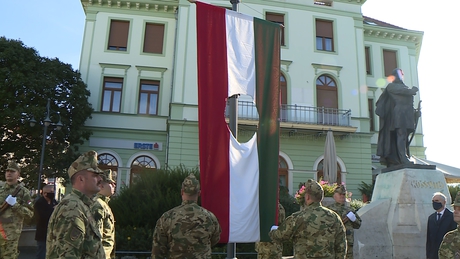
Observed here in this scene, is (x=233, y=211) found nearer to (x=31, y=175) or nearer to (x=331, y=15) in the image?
(x=31, y=175)

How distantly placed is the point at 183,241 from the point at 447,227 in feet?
13.1

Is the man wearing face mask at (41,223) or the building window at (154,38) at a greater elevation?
the building window at (154,38)

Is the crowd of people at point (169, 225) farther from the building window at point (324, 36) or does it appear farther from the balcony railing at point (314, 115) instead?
the building window at point (324, 36)

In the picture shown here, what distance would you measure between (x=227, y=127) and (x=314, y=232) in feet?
6.46

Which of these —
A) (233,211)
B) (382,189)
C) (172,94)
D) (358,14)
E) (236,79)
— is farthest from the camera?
(358,14)

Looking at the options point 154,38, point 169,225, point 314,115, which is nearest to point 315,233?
point 169,225

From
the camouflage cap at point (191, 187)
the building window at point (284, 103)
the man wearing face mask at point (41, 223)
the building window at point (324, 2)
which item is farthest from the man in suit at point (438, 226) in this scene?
the building window at point (324, 2)

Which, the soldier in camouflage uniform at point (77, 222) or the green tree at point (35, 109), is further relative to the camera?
the green tree at point (35, 109)

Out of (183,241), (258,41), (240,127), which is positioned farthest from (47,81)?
(183,241)

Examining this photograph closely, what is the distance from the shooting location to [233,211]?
519 centimetres

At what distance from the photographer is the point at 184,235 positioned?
387 cm

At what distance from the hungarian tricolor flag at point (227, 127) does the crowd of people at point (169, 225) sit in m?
0.61

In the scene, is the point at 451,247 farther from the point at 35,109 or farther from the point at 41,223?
the point at 35,109

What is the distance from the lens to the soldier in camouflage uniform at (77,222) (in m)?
2.57
